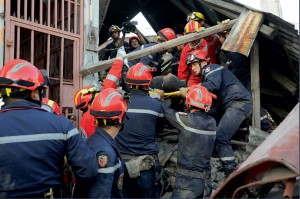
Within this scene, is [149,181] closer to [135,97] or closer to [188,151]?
[188,151]

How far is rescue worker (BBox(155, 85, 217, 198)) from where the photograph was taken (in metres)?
4.50

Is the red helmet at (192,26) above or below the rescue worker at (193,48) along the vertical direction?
above

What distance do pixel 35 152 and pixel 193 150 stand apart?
236cm

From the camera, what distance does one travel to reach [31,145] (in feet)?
8.62

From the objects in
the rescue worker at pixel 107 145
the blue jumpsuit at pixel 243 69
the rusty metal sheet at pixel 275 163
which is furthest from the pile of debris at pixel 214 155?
the rusty metal sheet at pixel 275 163

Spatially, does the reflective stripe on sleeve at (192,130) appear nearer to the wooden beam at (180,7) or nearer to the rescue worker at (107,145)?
the rescue worker at (107,145)

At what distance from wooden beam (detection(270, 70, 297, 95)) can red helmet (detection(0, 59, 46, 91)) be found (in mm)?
4971

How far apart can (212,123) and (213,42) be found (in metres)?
2.40

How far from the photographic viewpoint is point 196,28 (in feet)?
19.3

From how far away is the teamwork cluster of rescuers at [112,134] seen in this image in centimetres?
264

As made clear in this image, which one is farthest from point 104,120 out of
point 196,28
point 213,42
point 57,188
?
point 213,42

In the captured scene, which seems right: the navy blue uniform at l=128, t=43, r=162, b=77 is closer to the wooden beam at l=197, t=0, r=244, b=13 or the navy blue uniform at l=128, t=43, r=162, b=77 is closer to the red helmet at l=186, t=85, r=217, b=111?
the wooden beam at l=197, t=0, r=244, b=13

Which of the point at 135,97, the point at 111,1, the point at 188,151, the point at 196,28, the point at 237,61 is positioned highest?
the point at 111,1

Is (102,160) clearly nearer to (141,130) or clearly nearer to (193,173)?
(141,130)
